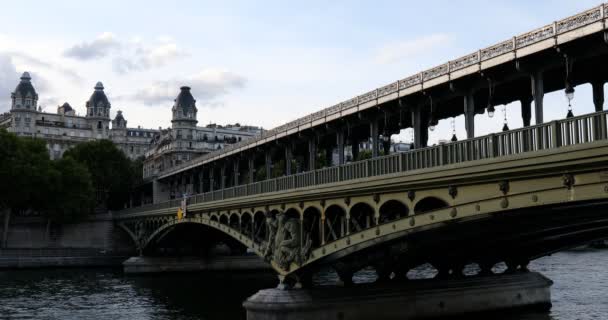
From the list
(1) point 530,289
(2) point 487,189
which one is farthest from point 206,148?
(2) point 487,189

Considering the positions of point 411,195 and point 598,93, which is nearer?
point 598,93

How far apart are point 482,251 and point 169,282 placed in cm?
3691

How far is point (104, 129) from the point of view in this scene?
177625mm

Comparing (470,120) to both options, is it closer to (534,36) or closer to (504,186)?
(534,36)

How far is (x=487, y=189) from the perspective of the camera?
2412 cm

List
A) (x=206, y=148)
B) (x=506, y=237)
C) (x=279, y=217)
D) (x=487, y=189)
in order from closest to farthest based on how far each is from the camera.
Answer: (x=487, y=189)
(x=506, y=237)
(x=279, y=217)
(x=206, y=148)

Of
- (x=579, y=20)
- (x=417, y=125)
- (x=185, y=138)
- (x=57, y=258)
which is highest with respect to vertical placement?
(x=185, y=138)

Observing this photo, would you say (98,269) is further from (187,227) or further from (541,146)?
(541,146)

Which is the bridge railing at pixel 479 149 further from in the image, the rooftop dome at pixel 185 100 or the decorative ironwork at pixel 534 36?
the rooftop dome at pixel 185 100

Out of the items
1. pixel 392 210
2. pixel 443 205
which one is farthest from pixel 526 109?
pixel 392 210

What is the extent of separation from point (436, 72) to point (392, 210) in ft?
23.6

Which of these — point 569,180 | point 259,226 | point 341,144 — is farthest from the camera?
point 259,226

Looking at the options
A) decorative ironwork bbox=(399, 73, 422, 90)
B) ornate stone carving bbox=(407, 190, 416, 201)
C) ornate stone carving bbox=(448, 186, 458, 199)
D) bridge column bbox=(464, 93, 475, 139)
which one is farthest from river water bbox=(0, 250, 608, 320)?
ornate stone carving bbox=(448, 186, 458, 199)

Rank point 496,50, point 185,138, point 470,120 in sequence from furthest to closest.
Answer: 1. point 185,138
2. point 470,120
3. point 496,50
